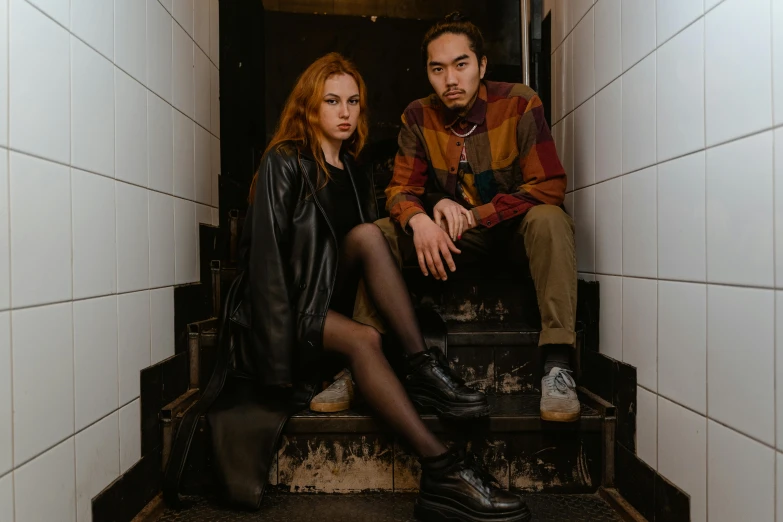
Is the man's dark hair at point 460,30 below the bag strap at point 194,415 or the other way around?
the other way around

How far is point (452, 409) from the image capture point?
137 centimetres

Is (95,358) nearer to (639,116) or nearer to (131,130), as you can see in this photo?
(131,130)

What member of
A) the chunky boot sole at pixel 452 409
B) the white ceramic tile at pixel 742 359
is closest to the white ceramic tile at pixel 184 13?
the chunky boot sole at pixel 452 409

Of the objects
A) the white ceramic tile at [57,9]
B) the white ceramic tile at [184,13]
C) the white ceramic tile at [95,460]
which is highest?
the white ceramic tile at [184,13]

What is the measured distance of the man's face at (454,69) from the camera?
5.61 feet

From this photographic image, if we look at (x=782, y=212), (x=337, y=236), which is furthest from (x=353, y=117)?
(x=782, y=212)

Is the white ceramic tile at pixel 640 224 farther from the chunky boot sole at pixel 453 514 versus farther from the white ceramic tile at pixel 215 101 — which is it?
the white ceramic tile at pixel 215 101

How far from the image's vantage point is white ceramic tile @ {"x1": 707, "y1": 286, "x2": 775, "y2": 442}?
86 centimetres

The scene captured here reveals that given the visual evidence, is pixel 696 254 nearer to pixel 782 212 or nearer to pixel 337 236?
pixel 782 212

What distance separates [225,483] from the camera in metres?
1.32

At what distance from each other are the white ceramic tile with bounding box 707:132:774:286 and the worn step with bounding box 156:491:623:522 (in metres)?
0.70

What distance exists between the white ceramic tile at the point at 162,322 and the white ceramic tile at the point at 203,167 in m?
0.45

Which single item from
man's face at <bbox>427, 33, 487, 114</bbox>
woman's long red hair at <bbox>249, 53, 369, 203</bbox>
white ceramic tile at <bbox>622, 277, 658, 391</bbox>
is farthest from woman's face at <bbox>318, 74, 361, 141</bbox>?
white ceramic tile at <bbox>622, 277, 658, 391</bbox>

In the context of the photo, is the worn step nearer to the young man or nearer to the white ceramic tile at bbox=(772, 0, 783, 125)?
the young man
